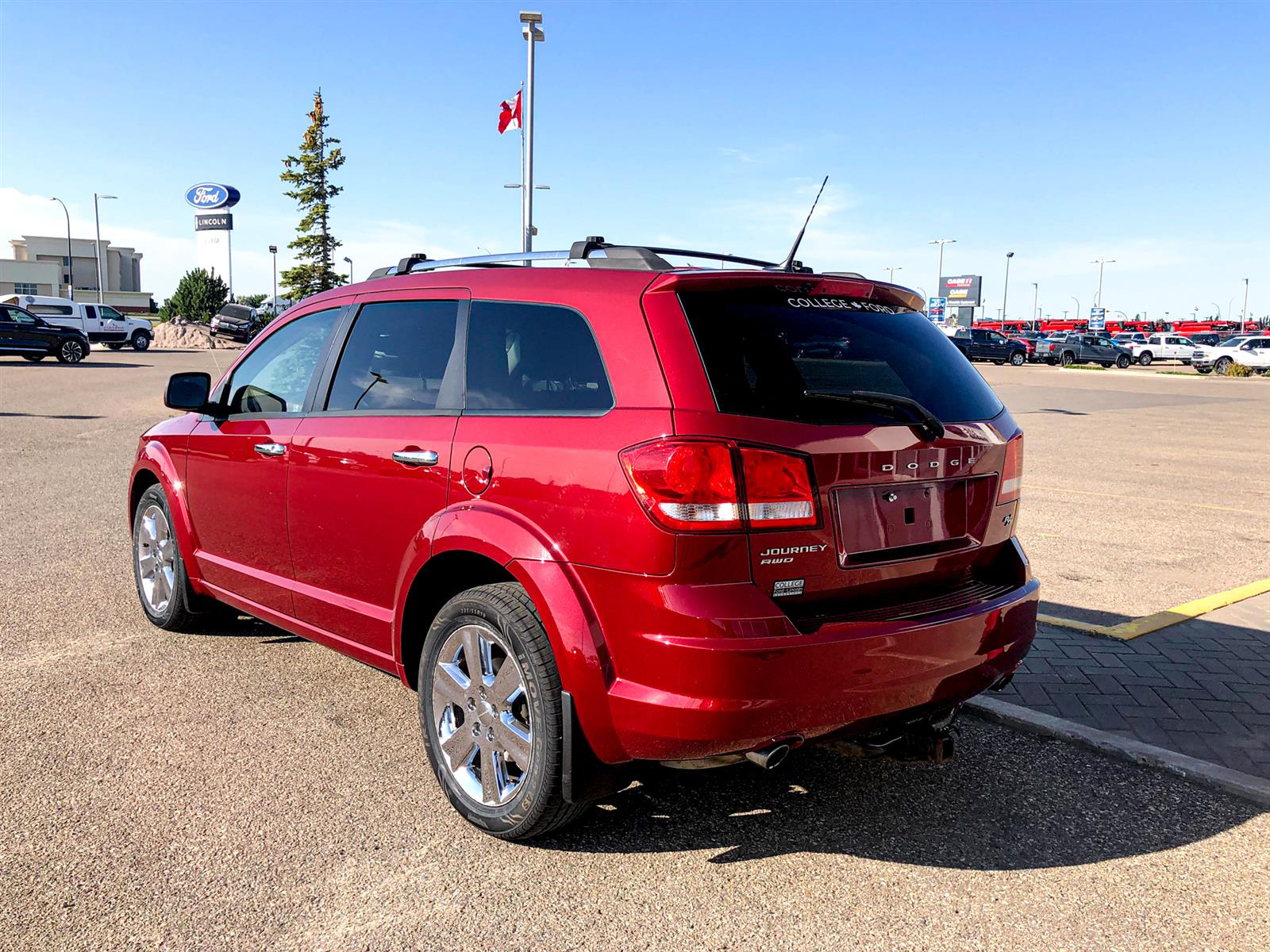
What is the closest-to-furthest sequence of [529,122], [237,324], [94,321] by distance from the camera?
[529,122]
[94,321]
[237,324]

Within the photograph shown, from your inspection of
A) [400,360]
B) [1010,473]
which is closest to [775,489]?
[1010,473]

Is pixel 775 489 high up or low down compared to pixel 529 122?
down

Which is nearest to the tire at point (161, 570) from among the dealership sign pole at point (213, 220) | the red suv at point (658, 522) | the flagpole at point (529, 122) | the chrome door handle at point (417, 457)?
the red suv at point (658, 522)

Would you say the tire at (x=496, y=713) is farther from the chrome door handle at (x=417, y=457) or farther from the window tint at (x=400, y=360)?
the window tint at (x=400, y=360)

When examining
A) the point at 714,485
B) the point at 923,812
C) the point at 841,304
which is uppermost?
the point at 841,304

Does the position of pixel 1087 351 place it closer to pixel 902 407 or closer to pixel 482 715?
pixel 902 407

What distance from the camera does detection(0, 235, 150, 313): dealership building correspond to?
3612 inches

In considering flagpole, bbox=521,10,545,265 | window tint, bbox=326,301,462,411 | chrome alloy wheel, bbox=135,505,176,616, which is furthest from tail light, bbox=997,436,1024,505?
flagpole, bbox=521,10,545,265

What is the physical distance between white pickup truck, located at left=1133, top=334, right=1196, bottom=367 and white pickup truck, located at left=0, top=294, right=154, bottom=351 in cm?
5093

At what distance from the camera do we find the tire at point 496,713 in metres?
3.03

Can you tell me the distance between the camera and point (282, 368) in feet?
15.2

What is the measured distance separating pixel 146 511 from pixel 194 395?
1.04 metres

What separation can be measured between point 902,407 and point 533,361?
46.5 inches

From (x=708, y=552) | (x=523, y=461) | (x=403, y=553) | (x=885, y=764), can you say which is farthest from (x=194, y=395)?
(x=885, y=764)
